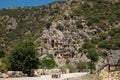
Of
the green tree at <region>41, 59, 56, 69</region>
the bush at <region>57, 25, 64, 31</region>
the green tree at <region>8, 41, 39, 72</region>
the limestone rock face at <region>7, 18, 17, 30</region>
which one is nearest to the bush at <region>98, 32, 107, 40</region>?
the bush at <region>57, 25, 64, 31</region>

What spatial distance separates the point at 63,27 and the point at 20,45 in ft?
141

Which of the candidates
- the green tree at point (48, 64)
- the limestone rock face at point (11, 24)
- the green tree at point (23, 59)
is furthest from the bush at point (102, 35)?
the limestone rock face at point (11, 24)

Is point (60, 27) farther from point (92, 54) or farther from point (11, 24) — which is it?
point (11, 24)

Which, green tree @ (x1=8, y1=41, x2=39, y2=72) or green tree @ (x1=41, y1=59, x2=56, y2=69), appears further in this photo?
green tree @ (x1=41, y1=59, x2=56, y2=69)

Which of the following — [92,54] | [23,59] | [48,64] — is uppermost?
[23,59]

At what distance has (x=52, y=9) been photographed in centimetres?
19875

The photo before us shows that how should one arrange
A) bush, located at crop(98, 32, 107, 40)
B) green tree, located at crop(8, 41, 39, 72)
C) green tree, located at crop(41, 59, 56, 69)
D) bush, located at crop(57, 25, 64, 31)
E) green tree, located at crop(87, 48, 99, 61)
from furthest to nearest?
bush, located at crop(57, 25, 64, 31)
bush, located at crop(98, 32, 107, 40)
green tree, located at crop(87, 48, 99, 61)
green tree, located at crop(41, 59, 56, 69)
green tree, located at crop(8, 41, 39, 72)

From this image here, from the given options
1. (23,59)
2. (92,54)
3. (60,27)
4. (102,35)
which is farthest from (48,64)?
(102,35)

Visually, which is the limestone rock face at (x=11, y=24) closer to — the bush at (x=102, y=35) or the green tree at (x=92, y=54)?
the bush at (x=102, y=35)

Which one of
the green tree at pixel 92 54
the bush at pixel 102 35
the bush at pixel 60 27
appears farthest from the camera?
the bush at pixel 60 27

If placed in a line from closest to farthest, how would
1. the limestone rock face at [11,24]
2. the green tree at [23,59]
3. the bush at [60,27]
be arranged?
the green tree at [23,59]
the bush at [60,27]
the limestone rock face at [11,24]

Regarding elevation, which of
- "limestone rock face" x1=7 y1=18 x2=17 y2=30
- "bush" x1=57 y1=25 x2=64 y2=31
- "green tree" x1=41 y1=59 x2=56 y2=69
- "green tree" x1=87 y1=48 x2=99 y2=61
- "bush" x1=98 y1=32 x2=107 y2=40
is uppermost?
"limestone rock face" x1=7 y1=18 x2=17 y2=30

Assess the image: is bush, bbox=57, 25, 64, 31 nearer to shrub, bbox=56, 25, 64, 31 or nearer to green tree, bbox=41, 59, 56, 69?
shrub, bbox=56, 25, 64, 31

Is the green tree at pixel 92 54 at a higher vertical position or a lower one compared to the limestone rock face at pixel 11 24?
lower
